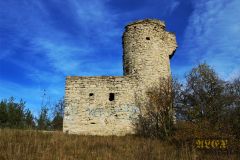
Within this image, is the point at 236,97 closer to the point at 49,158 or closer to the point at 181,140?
the point at 181,140

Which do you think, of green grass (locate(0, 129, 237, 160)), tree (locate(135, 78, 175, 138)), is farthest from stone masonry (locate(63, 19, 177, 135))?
green grass (locate(0, 129, 237, 160))

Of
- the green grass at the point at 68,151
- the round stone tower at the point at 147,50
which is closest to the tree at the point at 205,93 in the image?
the round stone tower at the point at 147,50

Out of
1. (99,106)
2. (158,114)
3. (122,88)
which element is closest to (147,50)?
(122,88)

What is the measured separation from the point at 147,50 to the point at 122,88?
2.52m

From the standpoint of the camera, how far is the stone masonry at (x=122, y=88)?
14.2 meters

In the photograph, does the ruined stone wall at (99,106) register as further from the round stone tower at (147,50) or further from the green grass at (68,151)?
the green grass at (68,151)

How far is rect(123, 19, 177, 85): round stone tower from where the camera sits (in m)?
15.1

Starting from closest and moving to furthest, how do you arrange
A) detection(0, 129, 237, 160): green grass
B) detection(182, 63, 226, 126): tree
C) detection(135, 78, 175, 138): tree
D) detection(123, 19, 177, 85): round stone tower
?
detection(0, 129, 237, 160): green grass, detection(135, 78, 175, 138): tree, detection(123, 19, 177, 85): round stone tower, detection(182, 63, 226, 126): tree

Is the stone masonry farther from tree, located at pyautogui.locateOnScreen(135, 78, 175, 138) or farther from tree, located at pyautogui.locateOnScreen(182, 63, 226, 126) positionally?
tree, located at pyautogui.locateOnScreen(182, 63, 226, 126)

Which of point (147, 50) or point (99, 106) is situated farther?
point (147, 50)

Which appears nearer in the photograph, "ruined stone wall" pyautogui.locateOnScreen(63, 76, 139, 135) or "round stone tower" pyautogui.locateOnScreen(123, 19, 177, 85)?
"ruined stone wall" pyautogui.locateOnScreen(63, 76, 139, 135)

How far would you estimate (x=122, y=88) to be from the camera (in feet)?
48.4

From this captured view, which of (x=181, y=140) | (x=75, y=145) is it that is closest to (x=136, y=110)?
(x=181, y=140)

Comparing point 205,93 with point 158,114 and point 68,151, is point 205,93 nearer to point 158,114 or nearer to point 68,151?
point 158,114
